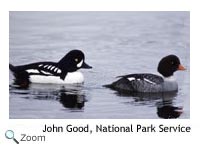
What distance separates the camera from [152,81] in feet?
64.2

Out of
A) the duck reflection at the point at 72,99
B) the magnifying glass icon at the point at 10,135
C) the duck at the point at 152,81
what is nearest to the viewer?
the magnifying glass icon at the point at 10,135

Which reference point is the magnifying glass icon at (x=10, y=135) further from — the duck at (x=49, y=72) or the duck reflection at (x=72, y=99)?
the duck at (x=49, y=72)

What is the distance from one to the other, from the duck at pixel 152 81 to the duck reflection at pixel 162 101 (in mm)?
195

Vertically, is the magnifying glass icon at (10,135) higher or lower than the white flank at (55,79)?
lower

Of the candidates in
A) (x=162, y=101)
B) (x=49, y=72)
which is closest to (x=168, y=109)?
(x=162, y=101)

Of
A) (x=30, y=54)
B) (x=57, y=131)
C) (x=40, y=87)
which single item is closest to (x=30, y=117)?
(x=57, y=131)

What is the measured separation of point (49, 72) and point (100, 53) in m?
1.71

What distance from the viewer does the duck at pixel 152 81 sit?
1952 cm

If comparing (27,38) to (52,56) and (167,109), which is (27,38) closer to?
(52,56)

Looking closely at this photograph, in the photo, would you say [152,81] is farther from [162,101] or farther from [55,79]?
[55,79]

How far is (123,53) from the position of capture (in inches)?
842

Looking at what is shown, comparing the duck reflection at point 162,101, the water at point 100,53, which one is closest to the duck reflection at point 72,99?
the water at point 100,53

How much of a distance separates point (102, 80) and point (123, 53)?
1.68 m

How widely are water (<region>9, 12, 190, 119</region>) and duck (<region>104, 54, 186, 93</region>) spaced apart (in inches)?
11.6
